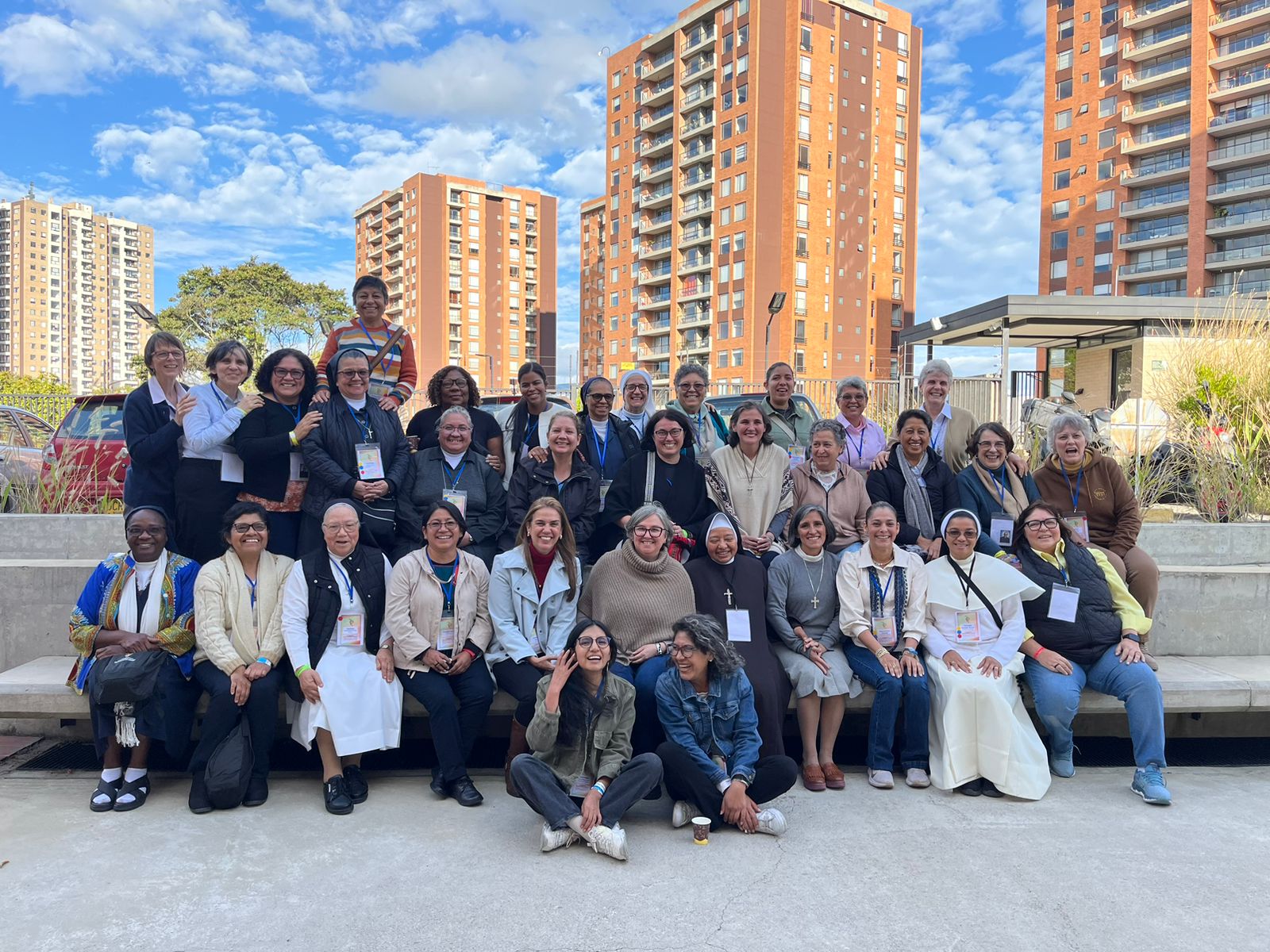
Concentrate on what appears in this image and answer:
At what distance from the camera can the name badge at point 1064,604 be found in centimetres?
509

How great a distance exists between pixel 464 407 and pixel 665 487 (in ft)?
4.83

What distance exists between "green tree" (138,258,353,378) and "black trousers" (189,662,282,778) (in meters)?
34.8

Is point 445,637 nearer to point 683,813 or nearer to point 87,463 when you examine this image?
point 683,813

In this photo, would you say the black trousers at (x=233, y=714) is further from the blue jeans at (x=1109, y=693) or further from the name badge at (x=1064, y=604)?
the name badge at (x=1064, y=604)

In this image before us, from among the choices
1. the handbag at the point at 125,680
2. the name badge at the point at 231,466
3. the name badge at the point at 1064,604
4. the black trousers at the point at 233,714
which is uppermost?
the name badge at the point at 231,466

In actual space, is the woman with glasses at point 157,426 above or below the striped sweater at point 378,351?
below

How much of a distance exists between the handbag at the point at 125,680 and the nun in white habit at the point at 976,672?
14.0ft

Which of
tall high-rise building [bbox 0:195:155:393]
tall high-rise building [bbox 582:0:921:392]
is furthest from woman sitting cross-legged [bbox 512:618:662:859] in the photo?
tall high-rise building [bbox 0:195:155:393]

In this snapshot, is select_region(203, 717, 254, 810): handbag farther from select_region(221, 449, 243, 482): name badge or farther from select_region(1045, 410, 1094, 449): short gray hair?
select_region(1045, 410, 1094, 449): short gray hair

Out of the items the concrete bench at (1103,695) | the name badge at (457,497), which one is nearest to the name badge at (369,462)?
the name badge at (457,497)

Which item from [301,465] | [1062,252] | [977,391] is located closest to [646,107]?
[1062,252]

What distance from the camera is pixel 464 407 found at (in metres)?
5.71

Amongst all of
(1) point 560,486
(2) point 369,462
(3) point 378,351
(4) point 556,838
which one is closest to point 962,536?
(1) point 560,486

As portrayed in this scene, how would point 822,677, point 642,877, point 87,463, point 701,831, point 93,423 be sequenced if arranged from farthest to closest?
point 93,423 < point 87,463 < point 822,677 < point 701,831 < point 642,877
